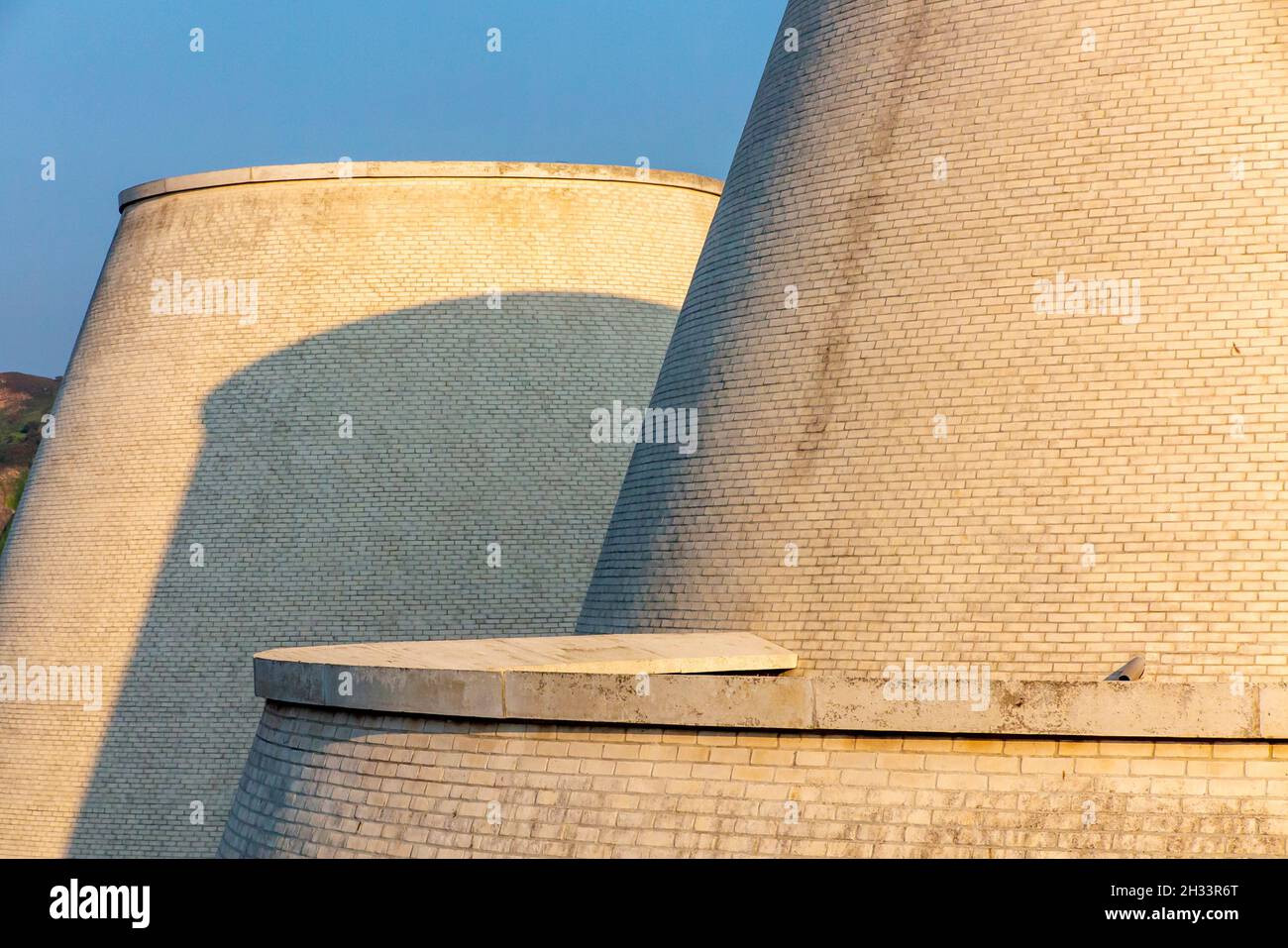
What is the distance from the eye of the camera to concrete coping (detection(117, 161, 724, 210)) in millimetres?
21031

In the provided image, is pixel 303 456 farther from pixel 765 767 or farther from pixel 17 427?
pixel 17 427

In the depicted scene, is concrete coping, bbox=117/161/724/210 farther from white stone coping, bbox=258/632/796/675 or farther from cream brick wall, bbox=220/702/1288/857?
cream brick wall, bbox=220/702/1288/857

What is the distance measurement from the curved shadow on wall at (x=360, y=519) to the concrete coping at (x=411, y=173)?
178 cm

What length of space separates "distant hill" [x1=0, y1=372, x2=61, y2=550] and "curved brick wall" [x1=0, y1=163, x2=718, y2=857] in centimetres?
3021

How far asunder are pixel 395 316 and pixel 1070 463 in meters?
11.8

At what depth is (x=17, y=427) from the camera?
201 feet

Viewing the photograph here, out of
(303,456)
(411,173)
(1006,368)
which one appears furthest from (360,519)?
(1006,368)

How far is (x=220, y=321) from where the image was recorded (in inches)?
824

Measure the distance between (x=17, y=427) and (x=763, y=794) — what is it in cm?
5782

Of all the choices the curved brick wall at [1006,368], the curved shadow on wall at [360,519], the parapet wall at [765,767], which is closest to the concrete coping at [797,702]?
the parapet wall at [765,767]

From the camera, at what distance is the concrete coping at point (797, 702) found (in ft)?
25.7

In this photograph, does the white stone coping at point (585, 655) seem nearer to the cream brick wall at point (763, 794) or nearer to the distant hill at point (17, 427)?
the cream brick wall at point (763, 794)

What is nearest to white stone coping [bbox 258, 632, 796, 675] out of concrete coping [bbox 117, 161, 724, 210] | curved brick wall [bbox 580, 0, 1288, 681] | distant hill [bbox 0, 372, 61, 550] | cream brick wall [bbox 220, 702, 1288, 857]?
curved brick wall [bbox 580, 0, 1288, 681]
